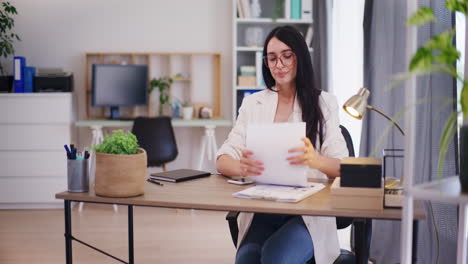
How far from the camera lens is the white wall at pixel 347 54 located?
3621 millimetres

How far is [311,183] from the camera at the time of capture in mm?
2025


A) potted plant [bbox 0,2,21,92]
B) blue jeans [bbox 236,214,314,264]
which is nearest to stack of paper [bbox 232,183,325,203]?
blue jeans [bbox 236,214,314,264]

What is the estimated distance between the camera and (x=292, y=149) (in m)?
1.79

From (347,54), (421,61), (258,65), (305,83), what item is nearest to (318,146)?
(305,83)

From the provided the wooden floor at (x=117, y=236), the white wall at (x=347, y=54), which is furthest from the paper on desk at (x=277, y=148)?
the white wall at (x=347, y=54)

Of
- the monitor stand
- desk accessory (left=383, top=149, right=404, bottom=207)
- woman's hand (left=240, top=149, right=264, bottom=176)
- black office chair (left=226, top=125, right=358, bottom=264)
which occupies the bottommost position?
black office chair (left=226, top=125, right=358, bottom=264)

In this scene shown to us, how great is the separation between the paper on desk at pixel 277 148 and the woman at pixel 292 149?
0.09 ft

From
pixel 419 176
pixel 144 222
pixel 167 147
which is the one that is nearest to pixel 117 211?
pixel 144 222

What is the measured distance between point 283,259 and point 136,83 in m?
3.52

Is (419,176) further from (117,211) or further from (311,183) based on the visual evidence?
(117,211)

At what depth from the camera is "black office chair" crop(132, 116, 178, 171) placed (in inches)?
173

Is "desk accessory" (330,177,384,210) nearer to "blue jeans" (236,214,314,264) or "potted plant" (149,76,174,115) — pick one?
"blue jeans" (236,214,314,264)

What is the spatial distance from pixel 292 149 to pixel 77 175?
0.77 meters

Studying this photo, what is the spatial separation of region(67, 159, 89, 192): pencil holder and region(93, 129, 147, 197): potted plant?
9 cm
